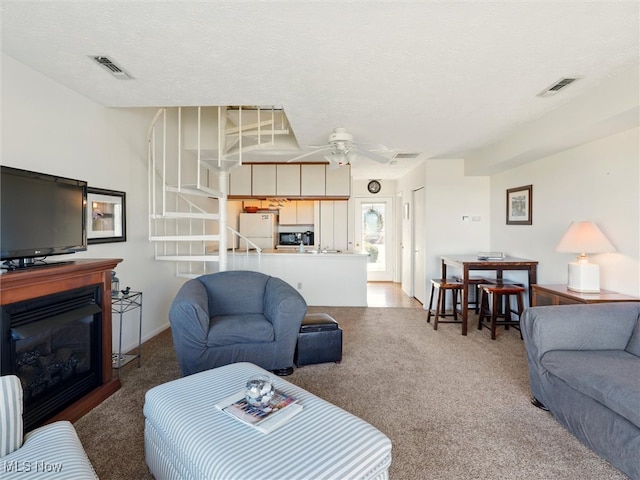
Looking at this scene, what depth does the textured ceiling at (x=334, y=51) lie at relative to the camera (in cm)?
168

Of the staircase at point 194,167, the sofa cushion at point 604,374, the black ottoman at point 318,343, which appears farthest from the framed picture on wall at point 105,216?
the sofa cushion at point 604,374

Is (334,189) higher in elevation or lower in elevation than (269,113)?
lower

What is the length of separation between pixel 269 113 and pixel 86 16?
2745 millimetres

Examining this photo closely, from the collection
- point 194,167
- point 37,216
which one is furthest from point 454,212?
point 37,216

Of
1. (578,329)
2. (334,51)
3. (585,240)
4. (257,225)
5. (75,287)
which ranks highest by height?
(334,51)

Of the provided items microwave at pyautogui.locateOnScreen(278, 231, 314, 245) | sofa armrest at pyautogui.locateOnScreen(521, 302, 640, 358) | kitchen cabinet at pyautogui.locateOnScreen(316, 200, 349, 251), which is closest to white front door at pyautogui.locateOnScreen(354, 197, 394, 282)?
kitchen cabinet at pyautogui.locateOnScreen(316, 200, 349, 251)

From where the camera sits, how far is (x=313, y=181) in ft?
19.3

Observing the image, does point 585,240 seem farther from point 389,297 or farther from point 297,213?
point 297,213

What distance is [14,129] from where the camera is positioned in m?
2.17

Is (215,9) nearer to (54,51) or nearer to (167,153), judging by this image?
(54,51)

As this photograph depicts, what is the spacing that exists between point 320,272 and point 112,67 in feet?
12.3

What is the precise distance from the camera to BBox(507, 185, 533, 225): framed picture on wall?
13.9 feet

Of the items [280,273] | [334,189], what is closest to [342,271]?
[280,273]

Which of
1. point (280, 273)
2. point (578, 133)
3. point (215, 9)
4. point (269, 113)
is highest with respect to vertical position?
point (269, 113)
